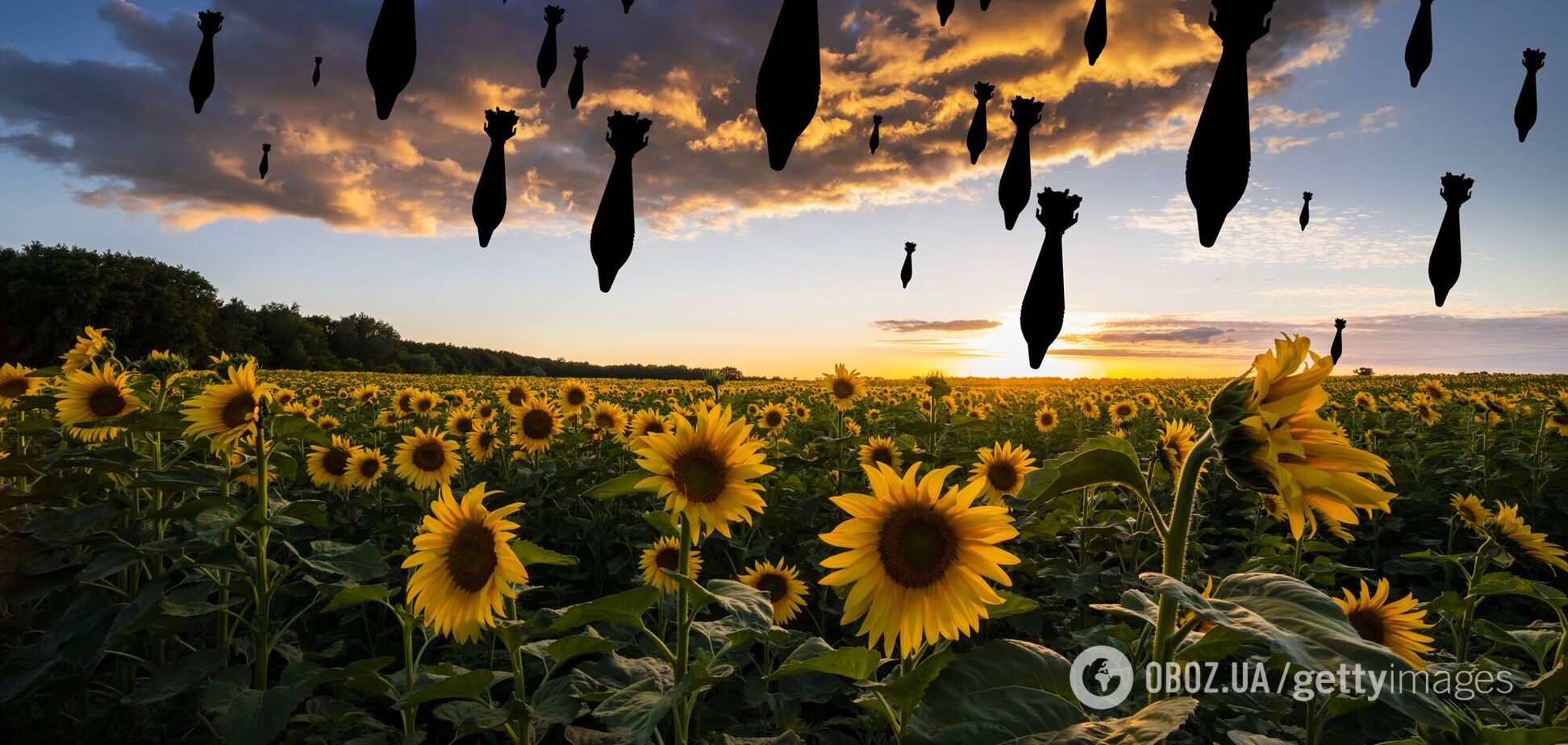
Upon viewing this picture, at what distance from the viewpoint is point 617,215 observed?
61cm

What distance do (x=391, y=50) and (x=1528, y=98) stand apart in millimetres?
1240

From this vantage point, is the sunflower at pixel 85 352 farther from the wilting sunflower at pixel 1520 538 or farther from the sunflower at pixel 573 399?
the wilting sunflower at pixel 1520 538

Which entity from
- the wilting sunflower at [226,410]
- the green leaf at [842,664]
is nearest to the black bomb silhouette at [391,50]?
the green leaf at [842,664]

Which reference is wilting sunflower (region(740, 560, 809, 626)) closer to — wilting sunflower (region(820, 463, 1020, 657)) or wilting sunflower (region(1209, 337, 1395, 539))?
wilting sunflower (region(820, 463, 1020, 657))

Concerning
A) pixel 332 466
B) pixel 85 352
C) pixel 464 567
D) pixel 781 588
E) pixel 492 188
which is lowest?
pixel 781 588

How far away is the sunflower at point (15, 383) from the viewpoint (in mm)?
5863

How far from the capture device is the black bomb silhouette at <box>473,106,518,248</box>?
0.64 metres

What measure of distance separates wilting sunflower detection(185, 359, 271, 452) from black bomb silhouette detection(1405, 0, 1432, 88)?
463 cm

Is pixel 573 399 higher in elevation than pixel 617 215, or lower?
lower

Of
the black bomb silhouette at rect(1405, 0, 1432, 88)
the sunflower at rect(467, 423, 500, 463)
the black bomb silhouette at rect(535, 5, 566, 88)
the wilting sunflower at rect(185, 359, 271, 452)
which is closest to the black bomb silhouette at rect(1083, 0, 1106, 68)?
the black bomb silhouette at rect(1405, 0, 1432, 88)

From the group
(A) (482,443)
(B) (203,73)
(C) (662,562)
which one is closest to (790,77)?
(B) (203,73)

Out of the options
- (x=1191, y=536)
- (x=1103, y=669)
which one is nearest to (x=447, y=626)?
(x=1103, y=669)

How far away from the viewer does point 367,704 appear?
16.5 ft

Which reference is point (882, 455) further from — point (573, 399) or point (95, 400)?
point (95, 400)
